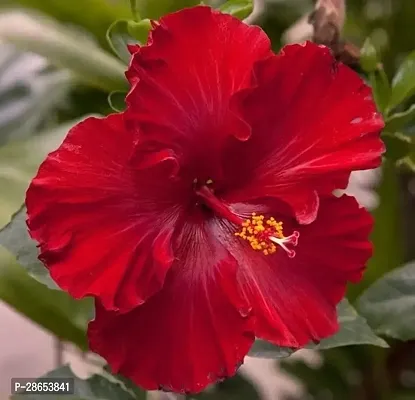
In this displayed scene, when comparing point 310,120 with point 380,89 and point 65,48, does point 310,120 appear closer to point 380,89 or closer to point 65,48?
point 380,89

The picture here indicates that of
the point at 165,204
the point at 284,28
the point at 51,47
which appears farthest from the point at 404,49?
the point at 165,204

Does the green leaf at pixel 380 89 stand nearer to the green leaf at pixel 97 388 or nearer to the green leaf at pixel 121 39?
the green leaf at pixel 121 39

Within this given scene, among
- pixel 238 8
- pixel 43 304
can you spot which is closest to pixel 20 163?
pixel 43 304

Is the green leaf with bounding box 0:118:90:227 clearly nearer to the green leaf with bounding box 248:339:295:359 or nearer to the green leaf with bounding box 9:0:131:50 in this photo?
the green leaf with bounding box 9:0:131:50

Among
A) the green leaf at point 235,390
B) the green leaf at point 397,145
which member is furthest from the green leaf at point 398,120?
the green leaf at point 235,390

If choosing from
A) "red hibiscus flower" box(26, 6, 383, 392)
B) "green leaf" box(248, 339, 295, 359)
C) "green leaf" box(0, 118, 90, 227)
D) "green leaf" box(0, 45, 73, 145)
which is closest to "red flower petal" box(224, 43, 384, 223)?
"red hibiscus flower" box(26, 6, 383, 392)

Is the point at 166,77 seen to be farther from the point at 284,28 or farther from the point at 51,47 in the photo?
the point at 284,28
